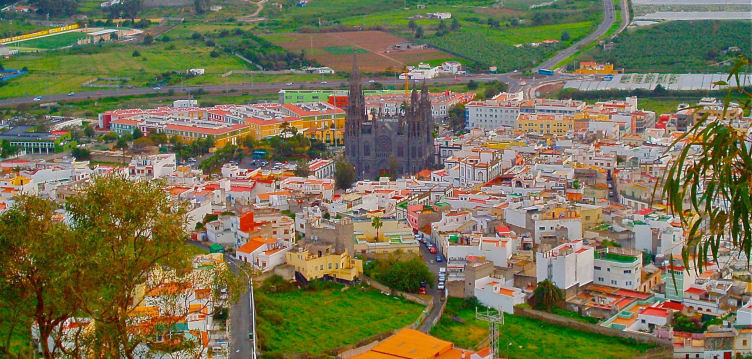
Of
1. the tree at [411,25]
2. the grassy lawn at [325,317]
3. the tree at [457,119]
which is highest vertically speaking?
the tree at [411,25]

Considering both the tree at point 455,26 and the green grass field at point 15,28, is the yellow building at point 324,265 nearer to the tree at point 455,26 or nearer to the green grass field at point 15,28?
the tree at point 455,26

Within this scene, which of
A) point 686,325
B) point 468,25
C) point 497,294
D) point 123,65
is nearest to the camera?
point 686,325

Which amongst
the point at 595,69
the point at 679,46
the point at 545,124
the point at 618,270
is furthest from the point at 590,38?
the point at 618,270

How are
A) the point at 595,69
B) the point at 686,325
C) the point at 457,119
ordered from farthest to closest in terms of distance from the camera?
the point at 595,69, the point at 457,119, the point at 686,325

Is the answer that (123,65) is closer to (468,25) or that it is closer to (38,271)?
(468,25)

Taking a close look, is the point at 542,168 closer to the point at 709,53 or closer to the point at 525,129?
the point at 525,129

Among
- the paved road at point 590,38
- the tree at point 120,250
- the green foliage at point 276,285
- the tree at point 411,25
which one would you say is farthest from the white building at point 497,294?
the tree at point 411,25

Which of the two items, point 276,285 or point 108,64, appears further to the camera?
point 108,64
